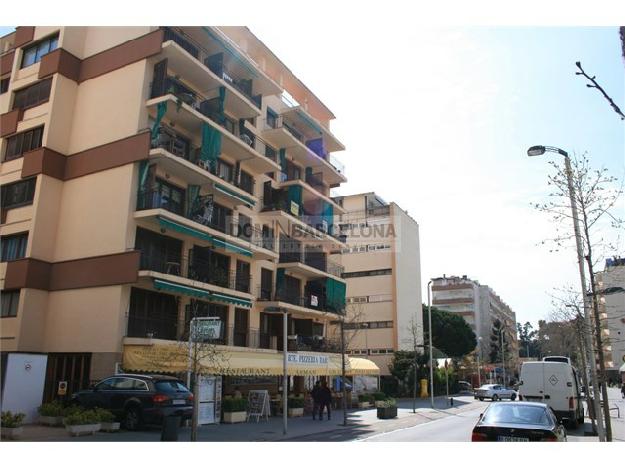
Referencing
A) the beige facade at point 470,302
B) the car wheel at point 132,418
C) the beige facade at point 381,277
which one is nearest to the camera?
the car wheel at point 132,418

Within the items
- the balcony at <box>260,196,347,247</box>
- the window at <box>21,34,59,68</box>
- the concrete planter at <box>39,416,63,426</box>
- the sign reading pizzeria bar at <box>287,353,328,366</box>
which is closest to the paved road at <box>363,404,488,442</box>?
the sign reading pizzeria bar at <box>287,353,328,366</box>

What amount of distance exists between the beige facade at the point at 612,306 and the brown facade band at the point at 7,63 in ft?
101

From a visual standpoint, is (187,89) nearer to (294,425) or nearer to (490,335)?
(294,425)

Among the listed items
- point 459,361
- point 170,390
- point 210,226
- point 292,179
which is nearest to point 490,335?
point 459,361

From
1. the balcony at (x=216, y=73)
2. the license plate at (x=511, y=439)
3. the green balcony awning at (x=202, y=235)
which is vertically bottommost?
the license plate at (x=511, y=439)

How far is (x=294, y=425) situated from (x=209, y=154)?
44.7ft

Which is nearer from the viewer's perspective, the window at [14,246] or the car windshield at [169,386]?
the car windshield at [169,386]

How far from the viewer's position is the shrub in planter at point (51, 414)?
58.4ft

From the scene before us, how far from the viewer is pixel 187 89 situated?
27.9 m

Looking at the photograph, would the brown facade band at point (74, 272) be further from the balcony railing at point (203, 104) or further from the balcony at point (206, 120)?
the balcony railing at point (203, 104)

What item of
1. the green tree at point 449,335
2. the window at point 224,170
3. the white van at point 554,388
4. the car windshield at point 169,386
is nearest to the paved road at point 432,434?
the white van at point 554,388

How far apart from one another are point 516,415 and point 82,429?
39.9 feet

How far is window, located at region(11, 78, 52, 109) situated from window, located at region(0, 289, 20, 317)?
962 cm

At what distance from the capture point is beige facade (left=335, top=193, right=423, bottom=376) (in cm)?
5100
